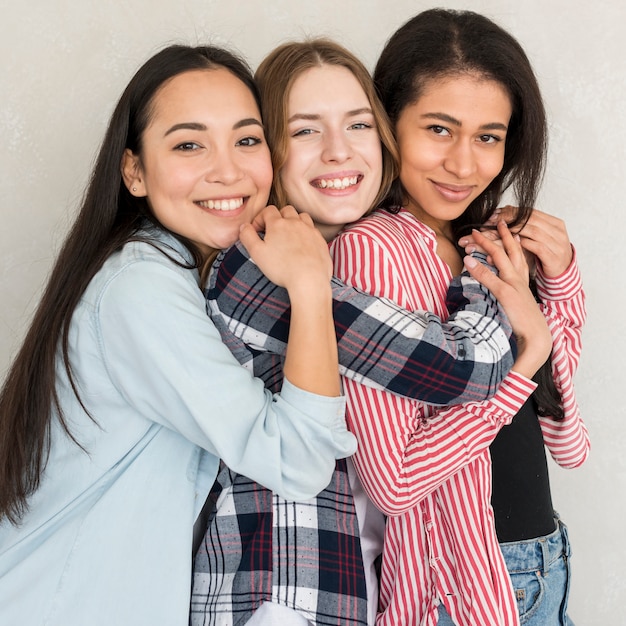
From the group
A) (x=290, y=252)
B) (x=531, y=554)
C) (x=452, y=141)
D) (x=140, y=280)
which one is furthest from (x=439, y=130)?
(x=531, y=554)

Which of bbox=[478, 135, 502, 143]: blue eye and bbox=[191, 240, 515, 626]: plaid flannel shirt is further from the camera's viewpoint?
bbox=[478, 135, 502, 143]: blue eye

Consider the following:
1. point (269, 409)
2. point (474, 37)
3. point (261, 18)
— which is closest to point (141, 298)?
point (269, 409)

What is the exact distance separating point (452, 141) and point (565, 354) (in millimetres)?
520

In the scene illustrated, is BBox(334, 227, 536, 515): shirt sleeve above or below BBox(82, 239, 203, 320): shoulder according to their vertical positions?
below

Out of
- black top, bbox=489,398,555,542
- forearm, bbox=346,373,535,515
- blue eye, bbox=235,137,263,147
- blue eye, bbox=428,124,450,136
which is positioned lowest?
black top, bbox=489,398,555,542

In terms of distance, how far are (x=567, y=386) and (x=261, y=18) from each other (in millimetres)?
1324

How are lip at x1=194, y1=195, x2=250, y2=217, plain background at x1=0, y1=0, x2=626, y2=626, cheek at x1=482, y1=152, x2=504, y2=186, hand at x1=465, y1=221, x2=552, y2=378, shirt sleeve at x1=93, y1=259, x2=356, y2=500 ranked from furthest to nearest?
plain background at x1=0, y1=0, x2=626, y2=626
cheek at x1=482, y1=152, x2=504, y2=186
lip at x1=194, y1=195, x2=250, y2=217
hand at x1=465, y1=221, x2=552, y2=378
shirt sleeve at x1=93, y1=259, x2=356, y2=500

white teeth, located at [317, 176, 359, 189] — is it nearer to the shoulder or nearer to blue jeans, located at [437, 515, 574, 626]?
the shoulder

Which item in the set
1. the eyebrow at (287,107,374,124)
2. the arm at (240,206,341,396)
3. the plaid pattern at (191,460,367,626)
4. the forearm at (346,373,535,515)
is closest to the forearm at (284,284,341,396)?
the arm at (240,206,341,396)

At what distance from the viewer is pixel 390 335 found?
138 cm

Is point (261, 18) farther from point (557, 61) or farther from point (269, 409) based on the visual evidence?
point (269, 409)

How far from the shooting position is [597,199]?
7.89 feet

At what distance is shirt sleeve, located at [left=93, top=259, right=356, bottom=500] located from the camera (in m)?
1.35

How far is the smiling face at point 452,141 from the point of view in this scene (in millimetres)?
1666
